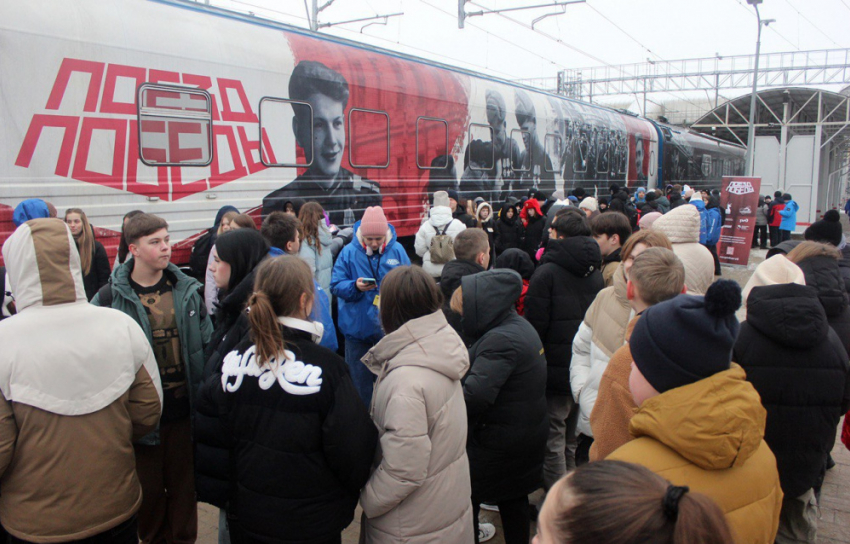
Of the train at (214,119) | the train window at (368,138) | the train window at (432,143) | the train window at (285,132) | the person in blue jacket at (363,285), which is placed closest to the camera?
the person in blue jacket at (363,285)

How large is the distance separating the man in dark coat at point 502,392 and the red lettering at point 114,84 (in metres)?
4.35

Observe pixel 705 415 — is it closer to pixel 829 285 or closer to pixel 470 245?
pixel 470 245

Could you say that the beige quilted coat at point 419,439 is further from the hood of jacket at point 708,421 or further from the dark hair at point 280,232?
the dark hair at point 280,232

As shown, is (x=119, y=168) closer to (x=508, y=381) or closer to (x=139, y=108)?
(x=139, y=108)

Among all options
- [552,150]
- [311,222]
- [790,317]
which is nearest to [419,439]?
[790,317]

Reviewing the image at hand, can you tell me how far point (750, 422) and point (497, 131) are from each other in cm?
1026

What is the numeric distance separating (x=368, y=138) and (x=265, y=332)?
21.4 ft

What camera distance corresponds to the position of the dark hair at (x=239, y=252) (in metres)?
2.85

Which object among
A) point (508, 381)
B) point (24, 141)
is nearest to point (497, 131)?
point (24, 141)

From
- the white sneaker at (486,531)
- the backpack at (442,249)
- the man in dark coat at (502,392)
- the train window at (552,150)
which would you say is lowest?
the white sneaker at (486,531)

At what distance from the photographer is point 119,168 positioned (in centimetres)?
569

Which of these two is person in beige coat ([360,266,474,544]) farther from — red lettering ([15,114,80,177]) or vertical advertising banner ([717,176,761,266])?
vertical advertising banner ([717,176,761,266])

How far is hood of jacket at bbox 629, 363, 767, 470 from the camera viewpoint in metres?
1.58

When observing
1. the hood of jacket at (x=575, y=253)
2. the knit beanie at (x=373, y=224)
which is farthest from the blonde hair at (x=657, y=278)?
the knit beanie at (x=373, y=224)
